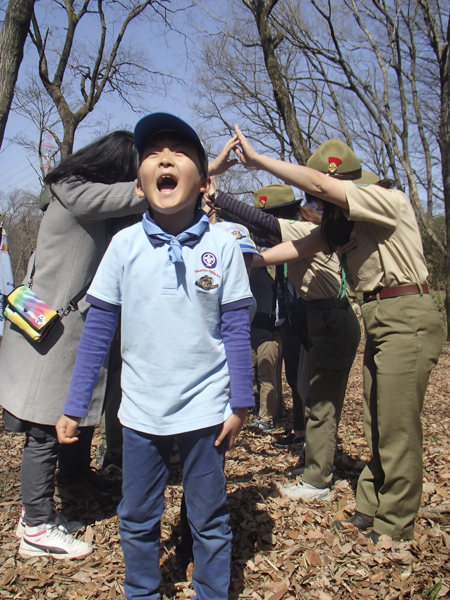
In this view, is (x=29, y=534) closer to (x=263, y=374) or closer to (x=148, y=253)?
(x=148, y=253)

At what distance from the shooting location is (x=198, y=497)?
1.85 metres

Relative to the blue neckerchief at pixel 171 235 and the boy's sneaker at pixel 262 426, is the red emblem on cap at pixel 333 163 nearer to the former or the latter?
the blue neckerchief at pixel 171 235

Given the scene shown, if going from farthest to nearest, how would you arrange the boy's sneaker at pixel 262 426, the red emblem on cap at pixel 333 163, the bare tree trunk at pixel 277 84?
the bare tree trunk at pixel 277 84 → the boy's sneaker at pixel 262 426 → the red emblem on cap at pixel 333 163

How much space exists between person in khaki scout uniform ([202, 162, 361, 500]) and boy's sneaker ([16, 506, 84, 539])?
1.36 metres

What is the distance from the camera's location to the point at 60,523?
261cm

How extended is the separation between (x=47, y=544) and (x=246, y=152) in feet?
7.57

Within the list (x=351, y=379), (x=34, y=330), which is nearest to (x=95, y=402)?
(x=34, y=330)

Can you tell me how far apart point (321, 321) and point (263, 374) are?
218 centimetres

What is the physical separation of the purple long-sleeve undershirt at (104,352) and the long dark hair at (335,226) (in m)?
1.04

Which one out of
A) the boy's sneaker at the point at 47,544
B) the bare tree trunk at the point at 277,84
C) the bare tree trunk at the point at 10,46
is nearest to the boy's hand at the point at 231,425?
the boy's sneaker at the point at 47,544

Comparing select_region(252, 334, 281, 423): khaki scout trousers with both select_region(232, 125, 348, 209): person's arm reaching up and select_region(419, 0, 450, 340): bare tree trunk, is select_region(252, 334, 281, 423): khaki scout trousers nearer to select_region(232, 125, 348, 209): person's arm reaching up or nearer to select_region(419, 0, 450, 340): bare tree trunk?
select_region(232, 125, 348, 209): person's arm reaching up

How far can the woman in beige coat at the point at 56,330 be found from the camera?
2.46 meters

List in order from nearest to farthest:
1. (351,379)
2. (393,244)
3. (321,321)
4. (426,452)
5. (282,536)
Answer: (393,244)
(282,536)
(321,321)
(426,452)
(351,379)

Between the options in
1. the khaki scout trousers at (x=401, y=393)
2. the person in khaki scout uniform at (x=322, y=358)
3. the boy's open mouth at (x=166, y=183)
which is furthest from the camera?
the person in khaki scout uniform at (x=322, y=358)
